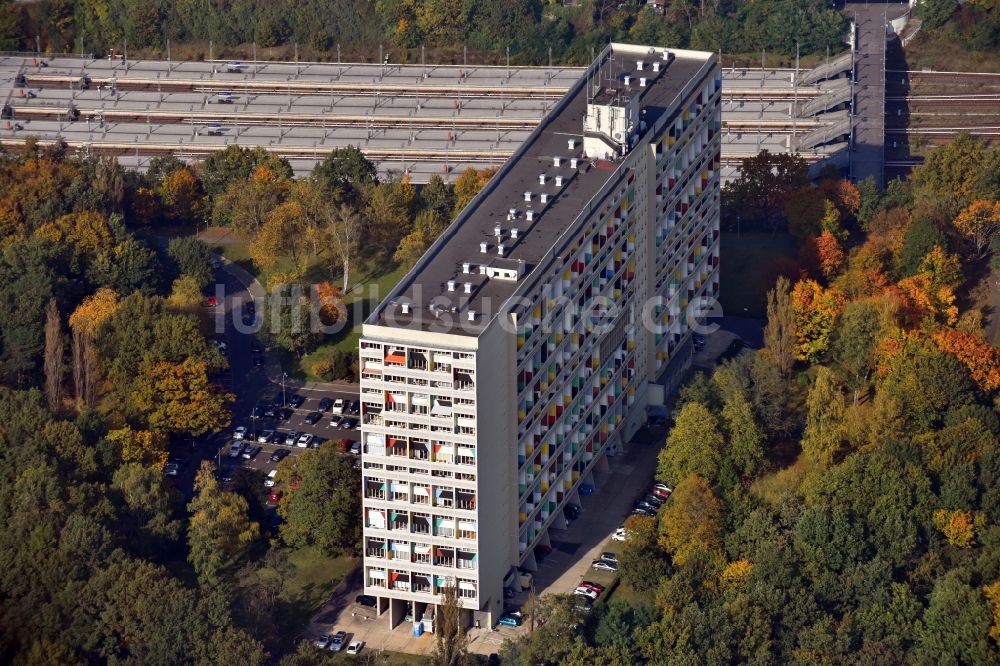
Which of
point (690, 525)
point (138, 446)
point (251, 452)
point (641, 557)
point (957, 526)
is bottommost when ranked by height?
point (641, 557)

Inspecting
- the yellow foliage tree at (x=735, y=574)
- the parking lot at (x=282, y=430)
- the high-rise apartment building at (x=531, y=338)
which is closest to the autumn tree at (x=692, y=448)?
the high-rise apartment building at (x=531, y=338)

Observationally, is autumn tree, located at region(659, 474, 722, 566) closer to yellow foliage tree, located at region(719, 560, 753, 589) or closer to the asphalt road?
yellow foliage tree, located at region(719, 560, 753, 589)

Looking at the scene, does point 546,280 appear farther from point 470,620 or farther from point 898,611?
point 898,611

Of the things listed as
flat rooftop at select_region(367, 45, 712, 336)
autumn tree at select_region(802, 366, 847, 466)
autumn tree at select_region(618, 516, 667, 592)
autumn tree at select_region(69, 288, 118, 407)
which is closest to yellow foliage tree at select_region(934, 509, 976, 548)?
autumn tree at select_region(802, 366, 847, 466)

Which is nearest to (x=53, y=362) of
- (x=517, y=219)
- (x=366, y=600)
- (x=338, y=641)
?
(x=366, y=600)

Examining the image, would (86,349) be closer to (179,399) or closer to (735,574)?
(179,399)
